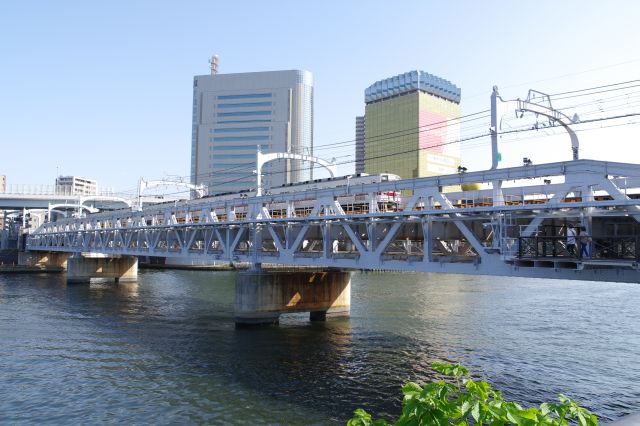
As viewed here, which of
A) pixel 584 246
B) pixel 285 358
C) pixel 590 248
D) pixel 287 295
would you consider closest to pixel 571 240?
pixel 590 248

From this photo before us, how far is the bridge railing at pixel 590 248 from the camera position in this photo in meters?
19.8

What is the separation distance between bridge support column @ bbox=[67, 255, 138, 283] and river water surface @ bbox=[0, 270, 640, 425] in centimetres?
2035

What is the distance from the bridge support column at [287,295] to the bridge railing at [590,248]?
21.5 metres

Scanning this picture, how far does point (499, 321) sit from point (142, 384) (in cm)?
2950

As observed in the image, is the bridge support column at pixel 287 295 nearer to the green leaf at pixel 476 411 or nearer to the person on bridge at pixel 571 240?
the person on bridge at pixel 571 240

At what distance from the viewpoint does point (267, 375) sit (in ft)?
85.4

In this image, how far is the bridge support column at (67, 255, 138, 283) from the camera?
7506 centimetres

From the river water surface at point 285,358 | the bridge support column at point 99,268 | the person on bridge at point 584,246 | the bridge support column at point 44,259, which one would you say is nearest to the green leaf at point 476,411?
the river water surface at point 285,358

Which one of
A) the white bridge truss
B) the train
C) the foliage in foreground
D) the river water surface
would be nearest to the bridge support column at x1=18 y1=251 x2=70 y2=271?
the river water surface

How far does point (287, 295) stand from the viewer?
4006 centimetres

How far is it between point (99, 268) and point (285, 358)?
5612 centimetres

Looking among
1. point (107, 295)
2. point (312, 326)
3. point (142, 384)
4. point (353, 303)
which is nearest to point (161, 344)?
point (142, 384)

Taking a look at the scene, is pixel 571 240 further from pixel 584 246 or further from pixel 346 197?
pixel 346 197

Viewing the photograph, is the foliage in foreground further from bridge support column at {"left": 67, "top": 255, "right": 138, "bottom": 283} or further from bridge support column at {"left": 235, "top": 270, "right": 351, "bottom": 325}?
bridge support column at {"left": 67, "top": 255, "right": 138, "bottom": 283}
